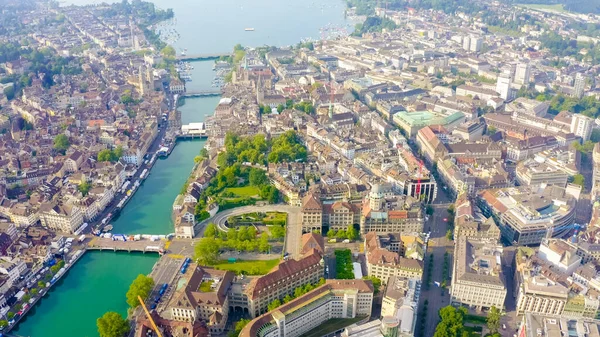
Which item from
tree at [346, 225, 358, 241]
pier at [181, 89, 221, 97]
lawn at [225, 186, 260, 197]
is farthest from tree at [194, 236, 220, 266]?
pier at [181, 89, 221, 97]

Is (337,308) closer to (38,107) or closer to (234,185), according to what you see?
(234,185)

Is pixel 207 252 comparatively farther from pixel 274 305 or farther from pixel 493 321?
pixel 493 321

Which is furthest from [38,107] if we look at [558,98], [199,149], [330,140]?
[558,98]

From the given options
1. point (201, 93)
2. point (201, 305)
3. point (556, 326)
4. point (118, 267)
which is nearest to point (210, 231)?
point (118, 267)

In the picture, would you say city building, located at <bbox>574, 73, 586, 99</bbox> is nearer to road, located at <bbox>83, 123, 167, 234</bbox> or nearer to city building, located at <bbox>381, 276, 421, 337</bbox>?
city building, located at <bbox>381, 276, 421, 337</bbox>

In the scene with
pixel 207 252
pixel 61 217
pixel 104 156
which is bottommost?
pixel 207 252

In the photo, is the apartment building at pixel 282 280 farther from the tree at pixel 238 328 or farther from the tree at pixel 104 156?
the tree at pixel 104 156

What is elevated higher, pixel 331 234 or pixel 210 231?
pixel 210 231
